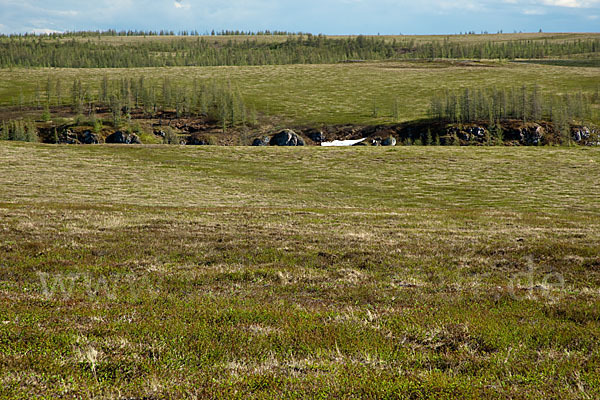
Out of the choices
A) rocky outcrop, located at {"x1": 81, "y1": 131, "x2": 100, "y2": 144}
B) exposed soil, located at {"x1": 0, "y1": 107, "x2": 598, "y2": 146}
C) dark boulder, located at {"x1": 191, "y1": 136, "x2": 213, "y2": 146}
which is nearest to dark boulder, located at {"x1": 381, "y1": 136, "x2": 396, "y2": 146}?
exposed soil, located at {"x1": 0, "y1": 107, "x2": 598, "y2": 146}

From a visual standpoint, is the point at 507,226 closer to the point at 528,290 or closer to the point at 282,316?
the point at 528,290

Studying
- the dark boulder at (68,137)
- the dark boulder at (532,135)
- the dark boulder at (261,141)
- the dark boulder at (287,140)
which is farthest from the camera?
the dark boulder at (261,141)

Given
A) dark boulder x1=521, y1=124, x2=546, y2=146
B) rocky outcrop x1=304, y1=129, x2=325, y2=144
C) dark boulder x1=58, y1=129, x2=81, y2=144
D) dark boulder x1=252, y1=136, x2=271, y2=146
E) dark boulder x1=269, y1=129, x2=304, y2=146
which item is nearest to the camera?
dark boulder x1=58, y1=129, x2=81, y2=144

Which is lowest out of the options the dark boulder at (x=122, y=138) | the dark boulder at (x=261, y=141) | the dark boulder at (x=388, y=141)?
the dark boulder at (x=388, y=141)

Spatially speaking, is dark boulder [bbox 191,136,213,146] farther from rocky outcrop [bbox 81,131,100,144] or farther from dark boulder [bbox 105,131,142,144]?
rocky outcrop [bbox 81,131,100,144]

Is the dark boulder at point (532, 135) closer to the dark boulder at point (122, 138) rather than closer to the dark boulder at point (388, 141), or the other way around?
the dark boulder at point (388, 141)

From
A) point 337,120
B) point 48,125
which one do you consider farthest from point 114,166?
point 337,120

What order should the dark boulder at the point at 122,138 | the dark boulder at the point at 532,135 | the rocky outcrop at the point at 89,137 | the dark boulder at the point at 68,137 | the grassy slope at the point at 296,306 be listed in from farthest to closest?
1. the dark boulder at the point at 532,135
2. the dark boulder at the point at 68,137
3. the rocky outcrop at the point at 89,137
4. the dark boulder at the point at 122,138
5. the grassy slope at the point at 296,306

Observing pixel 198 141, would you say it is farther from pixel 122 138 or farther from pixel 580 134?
pixel 580 134

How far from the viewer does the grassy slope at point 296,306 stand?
692 cm

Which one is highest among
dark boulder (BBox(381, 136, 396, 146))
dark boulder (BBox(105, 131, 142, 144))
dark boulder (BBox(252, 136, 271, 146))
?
dark boulder (BBox(105, 131, 142, 144))

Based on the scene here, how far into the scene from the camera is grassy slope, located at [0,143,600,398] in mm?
6922

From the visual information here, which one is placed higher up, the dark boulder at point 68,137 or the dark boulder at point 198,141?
the dark boulder at point 68,137

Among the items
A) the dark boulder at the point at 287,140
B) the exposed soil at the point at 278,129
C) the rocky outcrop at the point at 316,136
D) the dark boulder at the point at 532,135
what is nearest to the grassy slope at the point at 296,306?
the dark boulder at the point at 287,140
